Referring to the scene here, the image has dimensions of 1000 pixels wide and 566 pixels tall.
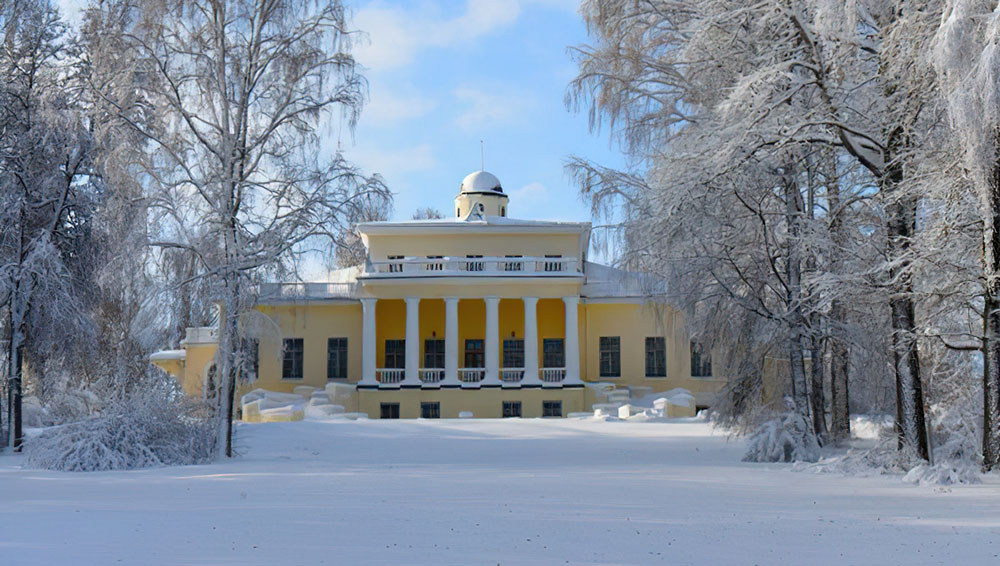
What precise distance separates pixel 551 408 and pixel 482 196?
13.7 m

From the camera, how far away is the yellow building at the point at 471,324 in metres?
32.9

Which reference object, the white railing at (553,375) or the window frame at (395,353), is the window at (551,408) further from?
the window frame at (395,353)

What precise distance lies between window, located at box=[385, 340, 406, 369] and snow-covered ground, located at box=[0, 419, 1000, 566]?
66.7ft

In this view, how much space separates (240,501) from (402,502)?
1.73 meters

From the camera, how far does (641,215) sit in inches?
604

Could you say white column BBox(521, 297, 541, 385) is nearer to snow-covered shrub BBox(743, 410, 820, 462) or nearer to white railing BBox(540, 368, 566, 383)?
white railing BBox(540, 368, 566, 383)

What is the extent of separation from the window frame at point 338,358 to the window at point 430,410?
472 centimetres

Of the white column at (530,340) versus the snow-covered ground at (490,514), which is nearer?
the snow-covered ground at (490,514)

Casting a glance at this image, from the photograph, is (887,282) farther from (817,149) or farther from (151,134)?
(151,134)

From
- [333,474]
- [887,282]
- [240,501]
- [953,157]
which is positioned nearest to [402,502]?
[240,501]

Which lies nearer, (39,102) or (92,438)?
(92,438)

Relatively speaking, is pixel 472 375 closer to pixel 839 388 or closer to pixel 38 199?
pixel 839 388

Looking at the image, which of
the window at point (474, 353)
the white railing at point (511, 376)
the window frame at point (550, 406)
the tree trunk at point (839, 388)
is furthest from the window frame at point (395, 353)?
the tree trunk at point (839, 388)

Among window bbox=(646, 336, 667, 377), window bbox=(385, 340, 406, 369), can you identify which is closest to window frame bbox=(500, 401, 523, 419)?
window bbox=(385, 340, 406, 369)
